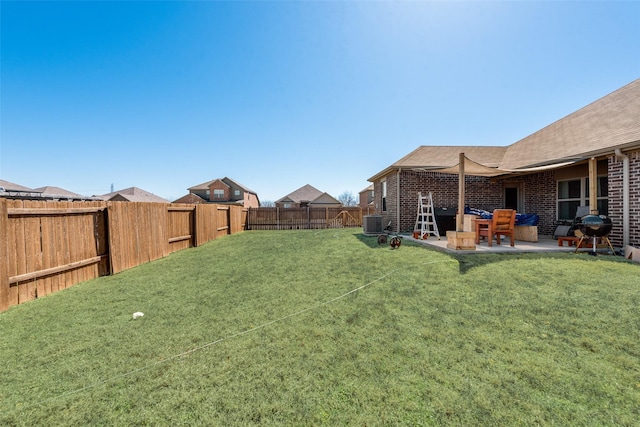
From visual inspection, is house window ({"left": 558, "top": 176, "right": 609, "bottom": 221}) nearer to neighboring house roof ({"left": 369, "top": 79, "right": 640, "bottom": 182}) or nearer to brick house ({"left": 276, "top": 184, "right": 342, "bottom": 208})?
neighboring house roof ({"left": 369, "top": 79, "right": 640, "bottom": 182})

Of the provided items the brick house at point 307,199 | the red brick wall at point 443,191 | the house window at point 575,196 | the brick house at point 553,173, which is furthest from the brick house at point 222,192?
the house window at point 575,196

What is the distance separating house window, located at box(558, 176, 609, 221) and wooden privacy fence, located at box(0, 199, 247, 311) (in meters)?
13.3

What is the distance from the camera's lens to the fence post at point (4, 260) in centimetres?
373

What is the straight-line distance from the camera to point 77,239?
5156mm

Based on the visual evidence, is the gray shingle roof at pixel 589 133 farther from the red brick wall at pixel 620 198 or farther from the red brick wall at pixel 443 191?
the red brick wall at pixel 443 191

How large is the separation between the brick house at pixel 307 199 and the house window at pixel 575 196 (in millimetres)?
32877

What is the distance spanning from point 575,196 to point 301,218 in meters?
15.2

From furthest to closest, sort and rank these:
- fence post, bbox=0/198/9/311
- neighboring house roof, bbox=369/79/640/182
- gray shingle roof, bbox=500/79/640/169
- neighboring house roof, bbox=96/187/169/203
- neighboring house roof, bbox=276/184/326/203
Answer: neighboring house roof, bbox=276/184/326/203 → neighboring house roof, bbox=96/187/169/203 → neighboring house roof, bbox=369/79/640/182 → gray shingle roof, bbox=500/79/640/169 → fence post, bbox=0/198/9/311

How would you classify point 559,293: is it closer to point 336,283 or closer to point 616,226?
point 336,283

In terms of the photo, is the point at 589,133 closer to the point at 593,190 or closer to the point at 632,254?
A: the point at 593,190

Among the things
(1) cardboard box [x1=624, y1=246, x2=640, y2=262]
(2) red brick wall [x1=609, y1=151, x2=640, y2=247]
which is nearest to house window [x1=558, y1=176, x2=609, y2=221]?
(2) red brick wall [x1=609, y1=151, x2=640, y2=247]

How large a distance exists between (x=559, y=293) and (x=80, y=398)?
580cm

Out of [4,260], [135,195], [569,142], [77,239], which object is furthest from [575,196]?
[135,195]

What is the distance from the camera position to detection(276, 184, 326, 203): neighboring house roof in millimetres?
45888
